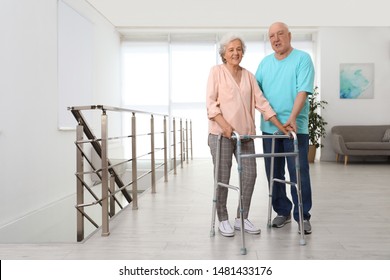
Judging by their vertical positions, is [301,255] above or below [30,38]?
Answer: below

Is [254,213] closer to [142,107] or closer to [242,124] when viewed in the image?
[242,124]

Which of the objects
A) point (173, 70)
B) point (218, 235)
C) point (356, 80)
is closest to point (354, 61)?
point (356, 80)

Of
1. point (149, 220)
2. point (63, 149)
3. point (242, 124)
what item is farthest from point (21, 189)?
point (242, 124)

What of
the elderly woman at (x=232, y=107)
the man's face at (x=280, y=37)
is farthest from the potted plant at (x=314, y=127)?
the elderly woman at (x=232, y=107)

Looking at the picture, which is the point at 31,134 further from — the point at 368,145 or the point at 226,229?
the point at 368,145

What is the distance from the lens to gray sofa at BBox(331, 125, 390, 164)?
7309 mm

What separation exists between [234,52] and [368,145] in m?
5.64

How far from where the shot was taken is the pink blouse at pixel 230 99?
2.41m

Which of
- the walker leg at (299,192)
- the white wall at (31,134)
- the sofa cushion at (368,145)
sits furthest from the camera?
the sofa cushion at (368,145)

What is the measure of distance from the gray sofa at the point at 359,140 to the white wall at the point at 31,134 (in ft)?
15.0

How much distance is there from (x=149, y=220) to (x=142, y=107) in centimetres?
587

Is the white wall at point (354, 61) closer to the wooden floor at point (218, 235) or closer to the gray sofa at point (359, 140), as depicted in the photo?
the gray sofa at point (359, 140)

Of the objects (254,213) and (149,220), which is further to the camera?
(254,213)

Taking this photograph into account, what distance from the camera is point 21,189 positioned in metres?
4.03
